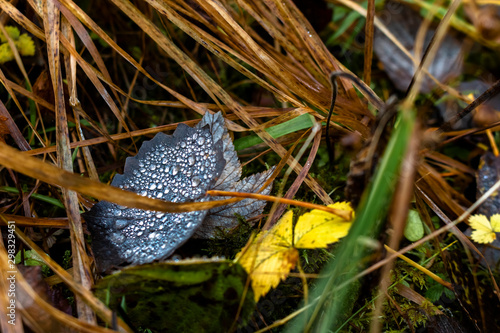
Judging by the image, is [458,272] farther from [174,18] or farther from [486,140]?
[174,18]

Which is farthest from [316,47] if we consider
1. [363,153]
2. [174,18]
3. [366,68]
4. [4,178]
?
[4,178]

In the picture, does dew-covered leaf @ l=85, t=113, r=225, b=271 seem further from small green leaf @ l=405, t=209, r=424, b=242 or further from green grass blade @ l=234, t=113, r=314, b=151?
small green leaf @ l=405, t=209, r=424, b=242

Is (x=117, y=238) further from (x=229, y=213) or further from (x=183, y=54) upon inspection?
(x=183, y=54)

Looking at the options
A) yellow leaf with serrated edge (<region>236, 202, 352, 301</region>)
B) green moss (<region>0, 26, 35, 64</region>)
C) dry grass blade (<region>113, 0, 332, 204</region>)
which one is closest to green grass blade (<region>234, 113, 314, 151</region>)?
dry grass blade (<region>113, 0, 332, 204</region>)

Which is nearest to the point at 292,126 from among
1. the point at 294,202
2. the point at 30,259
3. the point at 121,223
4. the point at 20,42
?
the point at 294,202

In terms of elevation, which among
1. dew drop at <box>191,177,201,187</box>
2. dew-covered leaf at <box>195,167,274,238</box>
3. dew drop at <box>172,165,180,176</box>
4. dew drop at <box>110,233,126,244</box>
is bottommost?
dew-covered leaf at <box>195,167,274,238</box>

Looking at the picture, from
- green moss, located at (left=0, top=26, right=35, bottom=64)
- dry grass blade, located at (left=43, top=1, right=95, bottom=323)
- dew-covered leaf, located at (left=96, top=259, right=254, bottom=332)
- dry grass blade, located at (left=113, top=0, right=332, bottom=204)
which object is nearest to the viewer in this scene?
dew-covered leaf, located at (left=96, top=259, right=254, bottom=332)

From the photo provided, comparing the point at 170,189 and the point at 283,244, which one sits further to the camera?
the point at 170,189
